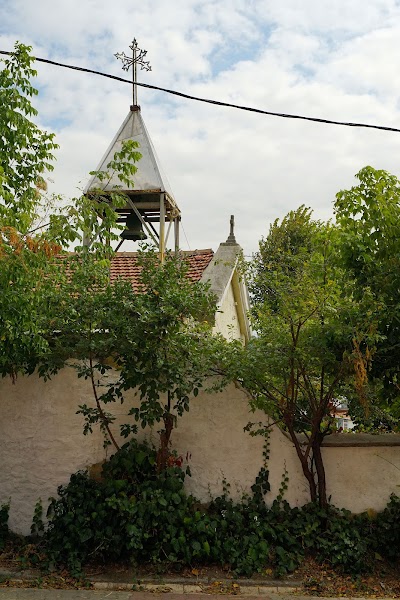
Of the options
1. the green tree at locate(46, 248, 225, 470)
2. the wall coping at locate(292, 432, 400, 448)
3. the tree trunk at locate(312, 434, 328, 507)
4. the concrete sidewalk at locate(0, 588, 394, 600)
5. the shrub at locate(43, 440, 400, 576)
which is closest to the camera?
the concrete sidewalk at locate(0, 588, 394, 600)

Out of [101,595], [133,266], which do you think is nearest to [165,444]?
[101,595]

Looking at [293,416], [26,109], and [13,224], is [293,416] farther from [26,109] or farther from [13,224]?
[26,109]

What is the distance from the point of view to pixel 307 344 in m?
6.61

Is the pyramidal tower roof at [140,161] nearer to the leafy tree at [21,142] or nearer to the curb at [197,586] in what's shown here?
the leafy tree at [21,142]

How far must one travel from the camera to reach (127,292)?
6820 mm

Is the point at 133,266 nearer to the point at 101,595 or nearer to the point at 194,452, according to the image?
the point at 194,452

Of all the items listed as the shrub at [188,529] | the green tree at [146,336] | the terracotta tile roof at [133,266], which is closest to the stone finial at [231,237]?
the terracotta tile roof at [133,266]

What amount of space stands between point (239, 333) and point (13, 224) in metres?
10.2

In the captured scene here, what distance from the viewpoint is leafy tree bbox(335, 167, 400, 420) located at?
643 centimetres

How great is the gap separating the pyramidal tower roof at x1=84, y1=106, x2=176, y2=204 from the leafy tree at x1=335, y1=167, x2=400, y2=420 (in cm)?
454

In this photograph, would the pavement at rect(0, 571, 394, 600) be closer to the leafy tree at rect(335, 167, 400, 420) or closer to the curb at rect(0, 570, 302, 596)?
the curb at rect(0, 570, 302, 596)

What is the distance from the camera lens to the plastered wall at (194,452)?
7.07 meters

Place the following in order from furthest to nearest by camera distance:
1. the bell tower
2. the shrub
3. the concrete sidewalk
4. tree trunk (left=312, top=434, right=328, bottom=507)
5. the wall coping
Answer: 1. the bell tower
2. the wall coping
3. tree trunk (left=312, top=434, right=328, bottom=507)
4. the shrub
5. the concrete sidewalk

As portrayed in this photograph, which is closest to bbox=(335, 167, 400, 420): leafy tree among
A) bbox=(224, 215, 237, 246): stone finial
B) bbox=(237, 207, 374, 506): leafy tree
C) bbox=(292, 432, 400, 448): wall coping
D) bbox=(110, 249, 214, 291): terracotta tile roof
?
bbox=(237, 207, 374, 506): leafy tree
